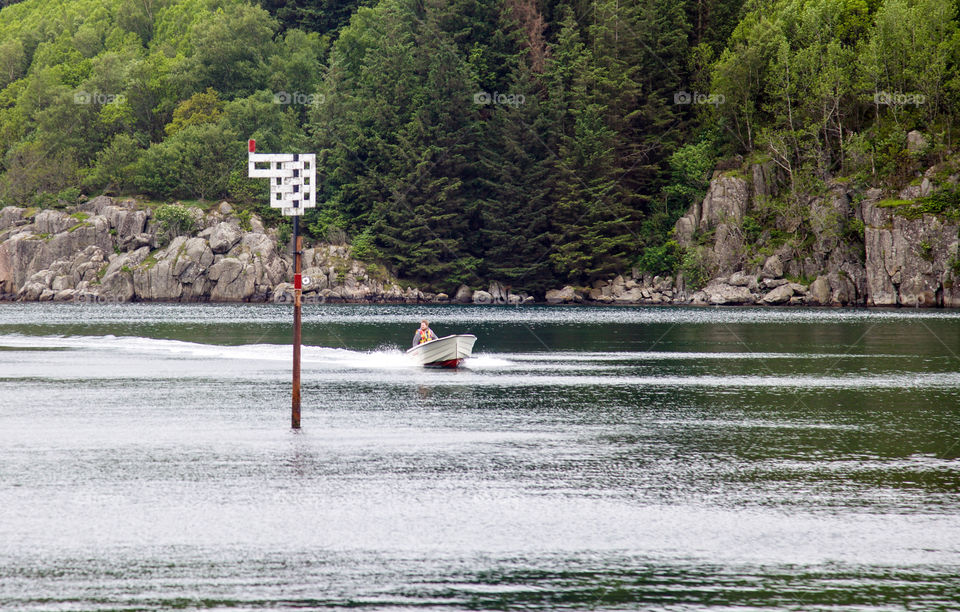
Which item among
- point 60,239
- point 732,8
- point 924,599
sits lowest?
point 924,599

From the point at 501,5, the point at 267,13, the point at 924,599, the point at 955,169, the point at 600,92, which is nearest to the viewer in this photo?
the point at 924,599

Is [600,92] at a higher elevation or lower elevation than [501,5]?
lower

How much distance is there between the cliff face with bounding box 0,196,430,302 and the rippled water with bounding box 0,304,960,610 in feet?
291

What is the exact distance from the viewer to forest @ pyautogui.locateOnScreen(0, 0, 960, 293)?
420ft

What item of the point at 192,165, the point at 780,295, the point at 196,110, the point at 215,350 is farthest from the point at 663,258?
the point at 215,350

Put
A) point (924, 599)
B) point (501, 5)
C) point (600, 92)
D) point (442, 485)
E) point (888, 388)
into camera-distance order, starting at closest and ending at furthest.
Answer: point (924, 599)
point (442, 485)
point (888, 388)
point (600, 92)
point (501, 5)

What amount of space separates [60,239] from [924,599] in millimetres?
145581

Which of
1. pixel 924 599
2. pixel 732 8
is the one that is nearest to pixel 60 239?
pixel 732 8

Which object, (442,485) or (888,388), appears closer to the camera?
(442,485)

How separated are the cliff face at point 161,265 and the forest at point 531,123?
15.2ft

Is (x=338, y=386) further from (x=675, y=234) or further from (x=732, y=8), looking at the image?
(x=732, y=8)

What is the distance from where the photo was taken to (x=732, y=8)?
148250 millimetres

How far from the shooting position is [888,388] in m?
41.7

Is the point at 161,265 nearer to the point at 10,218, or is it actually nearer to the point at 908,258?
the point at 10,218
